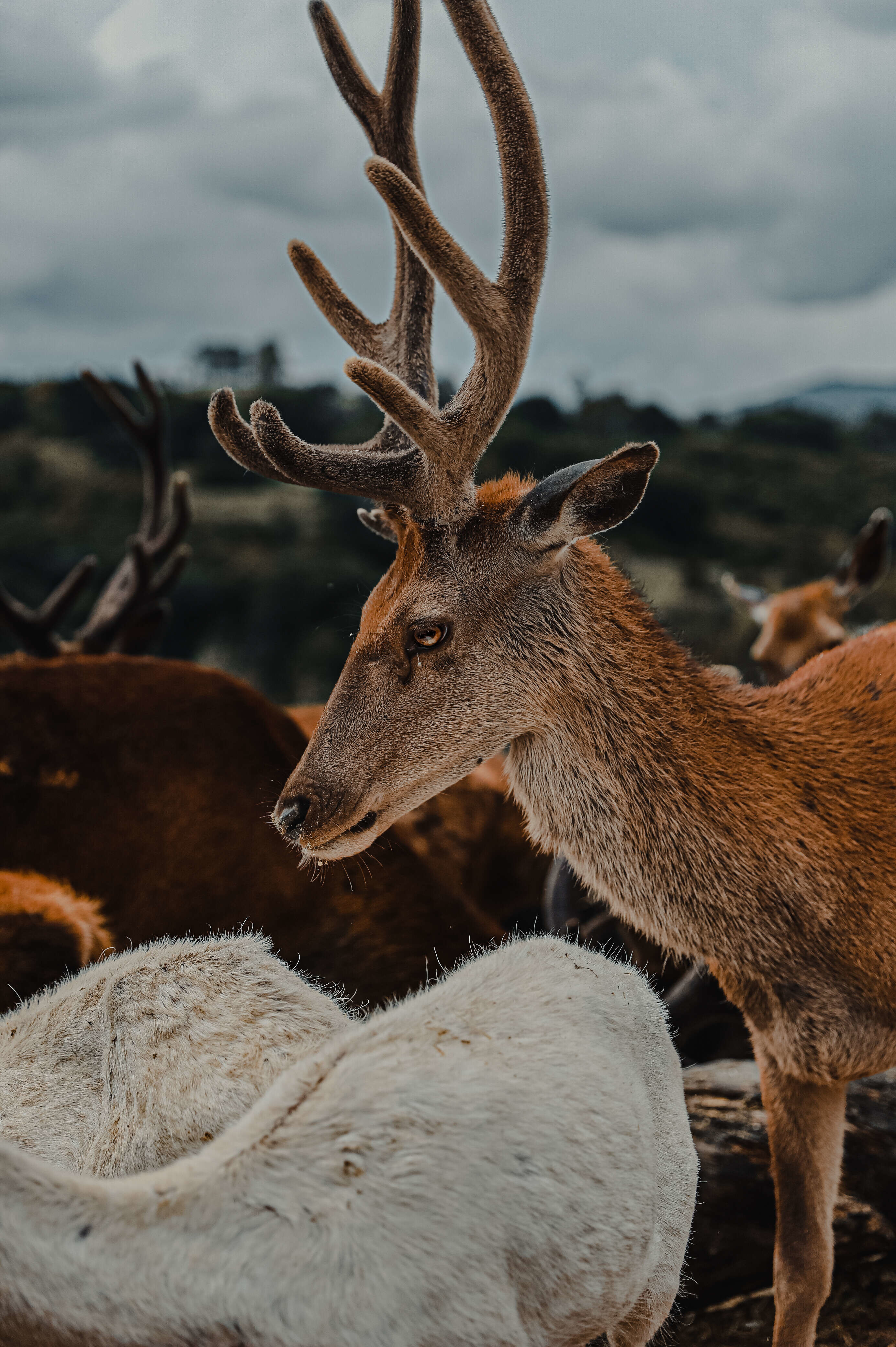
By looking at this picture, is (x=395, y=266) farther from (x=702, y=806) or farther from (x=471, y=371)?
(x=702, y=806)

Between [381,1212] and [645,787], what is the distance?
1.33 meters

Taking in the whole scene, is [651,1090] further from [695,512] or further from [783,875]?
[695,512]

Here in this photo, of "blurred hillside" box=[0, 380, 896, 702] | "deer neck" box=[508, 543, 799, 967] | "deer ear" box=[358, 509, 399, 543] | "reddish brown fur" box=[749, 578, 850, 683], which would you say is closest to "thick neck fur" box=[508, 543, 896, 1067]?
"deer neck" box=[508, 543, 799, 967]

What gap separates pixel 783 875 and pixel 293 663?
20.2 m

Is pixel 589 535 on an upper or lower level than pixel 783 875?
upper

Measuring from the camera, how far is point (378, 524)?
2.93m

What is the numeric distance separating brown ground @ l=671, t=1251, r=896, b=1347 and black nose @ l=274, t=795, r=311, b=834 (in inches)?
59.5

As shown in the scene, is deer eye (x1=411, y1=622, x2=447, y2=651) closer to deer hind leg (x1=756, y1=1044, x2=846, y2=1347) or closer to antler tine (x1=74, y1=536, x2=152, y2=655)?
deer hind leg (x1=756, y1=1044, x2=846, y2=1347)

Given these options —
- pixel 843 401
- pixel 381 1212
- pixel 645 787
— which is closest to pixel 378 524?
pixel 645 787

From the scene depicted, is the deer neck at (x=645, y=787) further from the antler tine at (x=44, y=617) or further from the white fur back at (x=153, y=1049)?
the antler tine at (x=44, y=617)

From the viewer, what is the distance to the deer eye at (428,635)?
2.52 meters

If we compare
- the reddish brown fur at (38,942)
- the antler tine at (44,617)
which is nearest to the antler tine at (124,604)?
the antler tine at (44,617)

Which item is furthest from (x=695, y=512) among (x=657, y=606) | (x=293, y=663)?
(x=657, y=606)

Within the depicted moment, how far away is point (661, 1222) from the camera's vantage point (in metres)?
1.72
